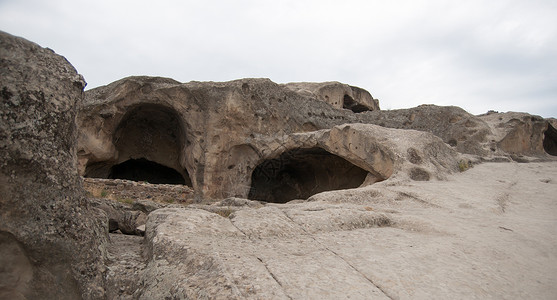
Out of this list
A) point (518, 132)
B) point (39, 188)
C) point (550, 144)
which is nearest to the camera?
point (39, 188)

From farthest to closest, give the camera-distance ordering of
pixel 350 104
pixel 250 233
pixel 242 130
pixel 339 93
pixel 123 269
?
pixel 350 104
pixel 339 93
pixel 242 130
pixel 250 233
pixel 123 269

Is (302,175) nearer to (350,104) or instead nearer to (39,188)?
(350,104)

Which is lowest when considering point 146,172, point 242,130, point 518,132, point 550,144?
point 146,172

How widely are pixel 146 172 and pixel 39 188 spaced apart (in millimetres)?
Answer: 13455

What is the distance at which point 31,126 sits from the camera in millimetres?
2344

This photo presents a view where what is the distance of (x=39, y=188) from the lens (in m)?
2.36

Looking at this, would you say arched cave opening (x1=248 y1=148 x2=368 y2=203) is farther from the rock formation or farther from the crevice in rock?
the crevice in rock

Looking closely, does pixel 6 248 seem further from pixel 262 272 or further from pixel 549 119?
pixel 549 119

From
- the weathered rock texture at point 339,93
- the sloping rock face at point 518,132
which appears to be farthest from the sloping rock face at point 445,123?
the weathered rock texture at point 339,93

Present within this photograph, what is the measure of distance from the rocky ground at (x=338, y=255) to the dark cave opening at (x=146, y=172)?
37.2ft

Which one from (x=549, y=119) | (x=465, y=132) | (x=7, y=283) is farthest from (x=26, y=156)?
(x=549, y=119)

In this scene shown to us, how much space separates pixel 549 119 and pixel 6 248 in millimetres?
17971

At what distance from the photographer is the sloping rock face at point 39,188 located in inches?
89.2

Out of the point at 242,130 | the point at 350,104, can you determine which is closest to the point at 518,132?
the point at 242,130
